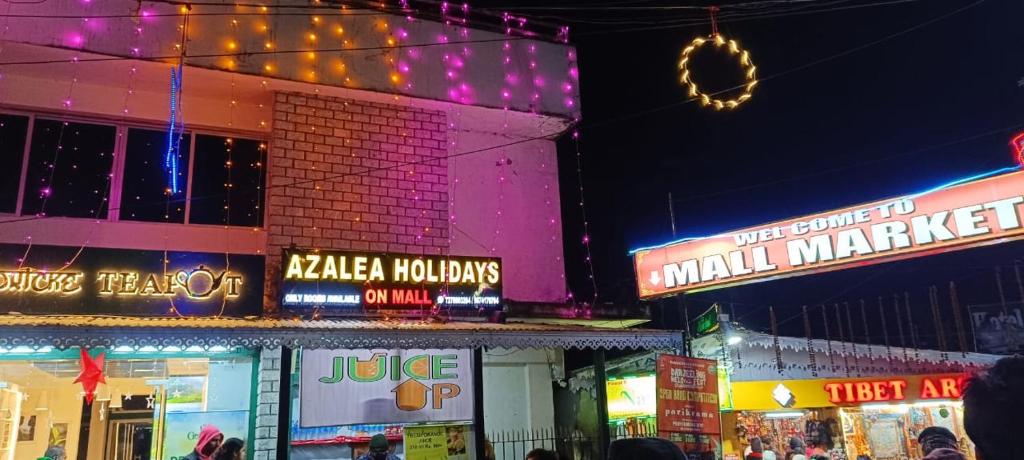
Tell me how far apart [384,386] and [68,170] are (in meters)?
5.24

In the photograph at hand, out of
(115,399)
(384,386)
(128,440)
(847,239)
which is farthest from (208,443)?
(847,239)

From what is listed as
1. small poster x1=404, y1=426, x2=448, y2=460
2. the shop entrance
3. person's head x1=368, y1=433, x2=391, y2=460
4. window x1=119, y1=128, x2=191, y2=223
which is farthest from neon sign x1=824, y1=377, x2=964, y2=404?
the shop entrance

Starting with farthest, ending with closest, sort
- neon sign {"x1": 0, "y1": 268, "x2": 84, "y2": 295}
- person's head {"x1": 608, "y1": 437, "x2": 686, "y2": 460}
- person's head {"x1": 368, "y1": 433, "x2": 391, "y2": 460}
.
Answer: neon sign {"x1": 0, "y1": 268, "x2": 84, "y2": 295}, person's head {"x1": 368, "y1": 433, "x2": 391, "y2": 460}, person's head {"x1": 608, "y1": 437, "x2": 686, "y2": 460}

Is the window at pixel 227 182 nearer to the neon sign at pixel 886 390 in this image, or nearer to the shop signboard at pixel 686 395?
the shop signboard at pixel 686 395

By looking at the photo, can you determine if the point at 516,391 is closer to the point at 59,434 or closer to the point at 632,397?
the point at 632,397

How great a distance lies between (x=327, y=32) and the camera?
33.0 feet

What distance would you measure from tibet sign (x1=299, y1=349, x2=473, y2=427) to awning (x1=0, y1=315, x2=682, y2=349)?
1.67 ft

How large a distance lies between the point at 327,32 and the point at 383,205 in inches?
107

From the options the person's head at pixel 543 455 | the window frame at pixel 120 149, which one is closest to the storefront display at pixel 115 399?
the window frame at pixel 120 149

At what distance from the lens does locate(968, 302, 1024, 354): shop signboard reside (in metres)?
26.0

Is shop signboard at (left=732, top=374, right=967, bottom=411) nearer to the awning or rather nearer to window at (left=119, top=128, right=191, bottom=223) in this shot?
the awning

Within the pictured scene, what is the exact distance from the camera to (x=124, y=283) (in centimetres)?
851

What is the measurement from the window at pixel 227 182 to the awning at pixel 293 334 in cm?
231

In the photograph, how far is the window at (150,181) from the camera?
9.30 meters
